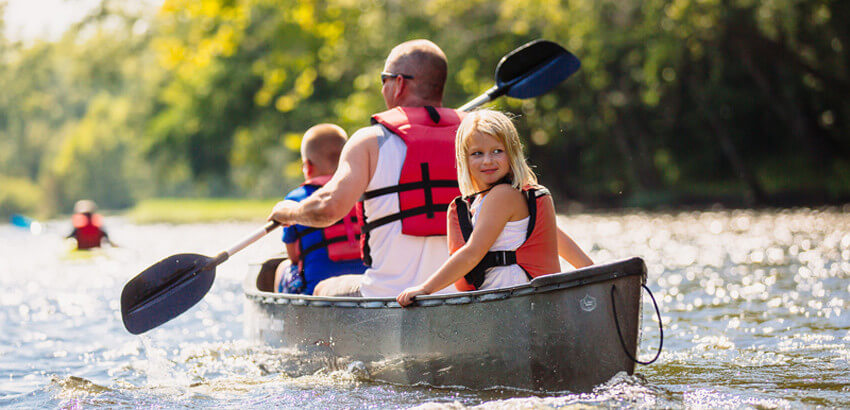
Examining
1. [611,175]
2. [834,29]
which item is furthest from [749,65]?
[611,175]

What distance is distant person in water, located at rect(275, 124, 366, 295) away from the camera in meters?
5.50

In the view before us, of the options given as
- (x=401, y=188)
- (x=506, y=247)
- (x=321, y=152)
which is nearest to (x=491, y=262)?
(x=506, y=247)

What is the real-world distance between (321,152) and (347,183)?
118 centimetres

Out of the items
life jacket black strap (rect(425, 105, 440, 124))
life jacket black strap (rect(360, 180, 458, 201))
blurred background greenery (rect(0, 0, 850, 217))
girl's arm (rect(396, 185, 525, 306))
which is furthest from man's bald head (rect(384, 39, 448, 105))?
blurred background greenery (rect(0, 0, 850, 217))

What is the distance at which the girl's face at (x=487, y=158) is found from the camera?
158 inches

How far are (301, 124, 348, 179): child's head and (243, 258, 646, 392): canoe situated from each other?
95 centimetres

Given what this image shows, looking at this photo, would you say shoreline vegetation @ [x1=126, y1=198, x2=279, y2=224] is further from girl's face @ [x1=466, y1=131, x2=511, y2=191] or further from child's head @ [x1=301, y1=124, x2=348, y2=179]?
girl's face @ [x1=466, y1=131, x2=511, y2=191]

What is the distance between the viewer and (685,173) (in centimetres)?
2803

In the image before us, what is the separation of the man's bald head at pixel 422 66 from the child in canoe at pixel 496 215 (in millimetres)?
675

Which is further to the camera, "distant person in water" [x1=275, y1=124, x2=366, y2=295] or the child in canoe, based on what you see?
"distant person in water" [x1=275, y1=124, x2=366, y2=295]

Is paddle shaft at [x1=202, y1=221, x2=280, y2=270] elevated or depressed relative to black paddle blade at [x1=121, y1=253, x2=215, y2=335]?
elevated

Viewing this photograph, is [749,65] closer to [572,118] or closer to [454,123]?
[572,118]

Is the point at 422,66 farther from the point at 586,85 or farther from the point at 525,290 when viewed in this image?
the point at 586,85

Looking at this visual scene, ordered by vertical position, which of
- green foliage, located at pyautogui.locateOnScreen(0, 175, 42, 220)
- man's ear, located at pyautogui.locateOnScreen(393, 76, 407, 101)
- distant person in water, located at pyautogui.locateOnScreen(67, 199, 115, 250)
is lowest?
man's ear, located at pyautogui.locateOnScreen(393, 76, 407, 101)
